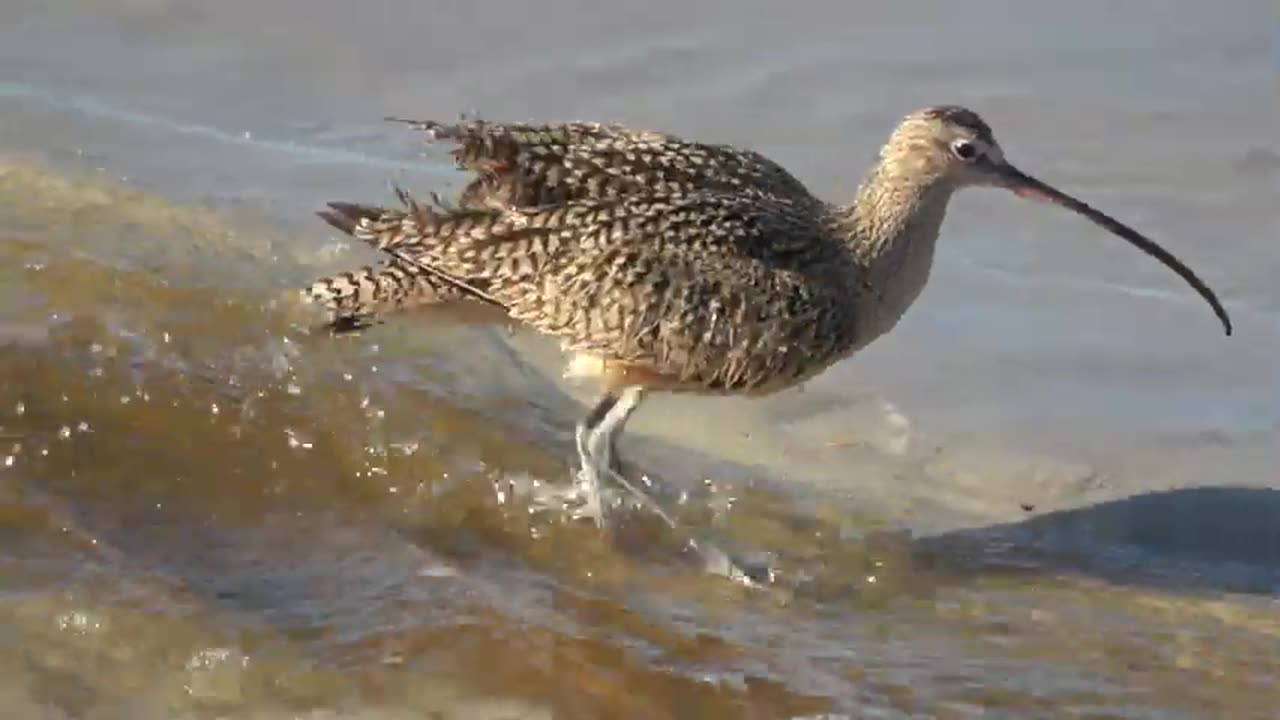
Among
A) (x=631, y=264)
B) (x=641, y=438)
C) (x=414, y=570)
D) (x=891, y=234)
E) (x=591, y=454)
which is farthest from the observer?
(x=641, y=438)

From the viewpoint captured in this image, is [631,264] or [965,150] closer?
[631,264]

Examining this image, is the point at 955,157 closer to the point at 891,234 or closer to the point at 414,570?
the point at 891,234

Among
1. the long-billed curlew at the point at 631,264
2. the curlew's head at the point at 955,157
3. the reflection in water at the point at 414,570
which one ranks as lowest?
the reflection in water at the point at 414,570

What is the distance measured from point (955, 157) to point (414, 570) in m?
1.74

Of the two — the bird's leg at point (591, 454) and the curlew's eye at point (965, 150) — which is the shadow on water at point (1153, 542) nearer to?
the bird's leg at point (591, 454)

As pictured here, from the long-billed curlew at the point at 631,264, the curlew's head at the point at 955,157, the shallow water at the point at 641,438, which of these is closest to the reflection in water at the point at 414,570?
the shallow water at the point at 641,438

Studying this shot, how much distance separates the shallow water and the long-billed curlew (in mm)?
395

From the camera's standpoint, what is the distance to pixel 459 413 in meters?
5.58

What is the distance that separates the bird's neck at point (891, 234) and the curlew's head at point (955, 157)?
1 cm

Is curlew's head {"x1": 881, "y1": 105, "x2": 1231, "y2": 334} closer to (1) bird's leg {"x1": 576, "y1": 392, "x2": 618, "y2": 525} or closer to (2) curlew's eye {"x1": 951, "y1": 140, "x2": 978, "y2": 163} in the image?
(2) curlew's eye {"x1": 951, "y1": 140, "x2": 978, "y2": 163}

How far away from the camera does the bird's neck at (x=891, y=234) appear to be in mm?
5320

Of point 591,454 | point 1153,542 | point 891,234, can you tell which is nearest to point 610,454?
point 591,454

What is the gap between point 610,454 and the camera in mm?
5320

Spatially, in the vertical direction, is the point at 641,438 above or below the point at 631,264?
below
